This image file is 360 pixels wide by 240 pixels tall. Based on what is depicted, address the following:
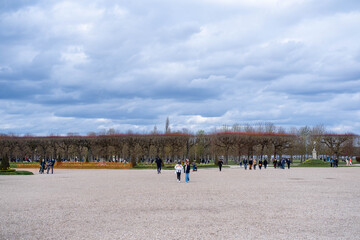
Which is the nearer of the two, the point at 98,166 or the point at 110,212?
the point at 110,212

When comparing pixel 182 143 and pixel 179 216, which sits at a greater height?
pixel 182 143

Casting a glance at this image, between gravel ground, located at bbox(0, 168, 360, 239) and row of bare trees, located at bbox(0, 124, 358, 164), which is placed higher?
row of bare trees, located at bbox(0, 124, 358, 164)

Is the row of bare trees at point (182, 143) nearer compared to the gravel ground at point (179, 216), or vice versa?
the gravel ground at point (179, 216)

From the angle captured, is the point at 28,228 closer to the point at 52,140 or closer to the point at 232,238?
the point at 232,238

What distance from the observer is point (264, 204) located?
1382 centimetres

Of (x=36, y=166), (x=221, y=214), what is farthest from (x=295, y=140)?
(x=221, y=214)

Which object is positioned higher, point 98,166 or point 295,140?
point 295,140

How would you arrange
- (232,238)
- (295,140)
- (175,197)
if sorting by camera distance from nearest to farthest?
1. (232,238)
2. (175,197)
3. (295,140)

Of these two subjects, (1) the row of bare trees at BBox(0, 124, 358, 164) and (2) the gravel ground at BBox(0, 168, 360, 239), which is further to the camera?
(1) the row of bare trees at BBox(0, 124, 358, 164)

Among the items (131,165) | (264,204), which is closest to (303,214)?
(264,204)

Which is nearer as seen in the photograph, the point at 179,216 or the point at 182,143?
the point at 179,216

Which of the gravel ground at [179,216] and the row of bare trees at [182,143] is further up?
the row of bare trees at [182,143]

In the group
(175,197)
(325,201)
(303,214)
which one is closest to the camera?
(303,214)

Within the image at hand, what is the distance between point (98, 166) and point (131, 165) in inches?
175
